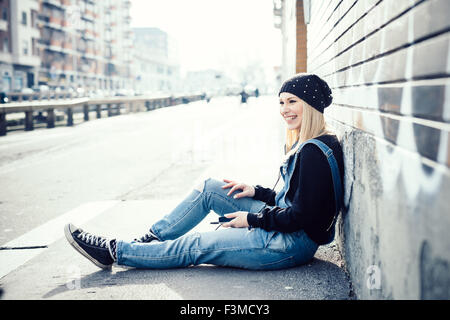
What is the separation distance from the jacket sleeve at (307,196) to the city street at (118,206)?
426 millimetres

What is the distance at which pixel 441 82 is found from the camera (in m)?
1.46

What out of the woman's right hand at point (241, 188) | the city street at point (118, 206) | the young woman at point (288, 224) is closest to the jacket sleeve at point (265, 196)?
the woman's right hand at point (241, 188)

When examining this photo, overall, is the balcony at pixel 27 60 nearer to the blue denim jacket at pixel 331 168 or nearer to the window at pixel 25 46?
the window at pixel 25 46

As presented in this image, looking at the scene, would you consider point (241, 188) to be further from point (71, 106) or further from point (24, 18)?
point (24, 18)

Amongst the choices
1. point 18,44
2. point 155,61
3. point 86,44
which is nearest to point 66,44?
point 86,44

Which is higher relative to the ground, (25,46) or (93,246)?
(25,46)

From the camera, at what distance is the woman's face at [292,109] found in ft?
10.5

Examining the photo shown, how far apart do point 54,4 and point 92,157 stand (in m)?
61.3

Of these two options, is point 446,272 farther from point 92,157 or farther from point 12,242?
point 92,157

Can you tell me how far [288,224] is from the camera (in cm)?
290

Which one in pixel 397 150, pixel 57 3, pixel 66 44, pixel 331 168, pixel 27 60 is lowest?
pixel 331 168

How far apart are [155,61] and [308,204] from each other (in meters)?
125
